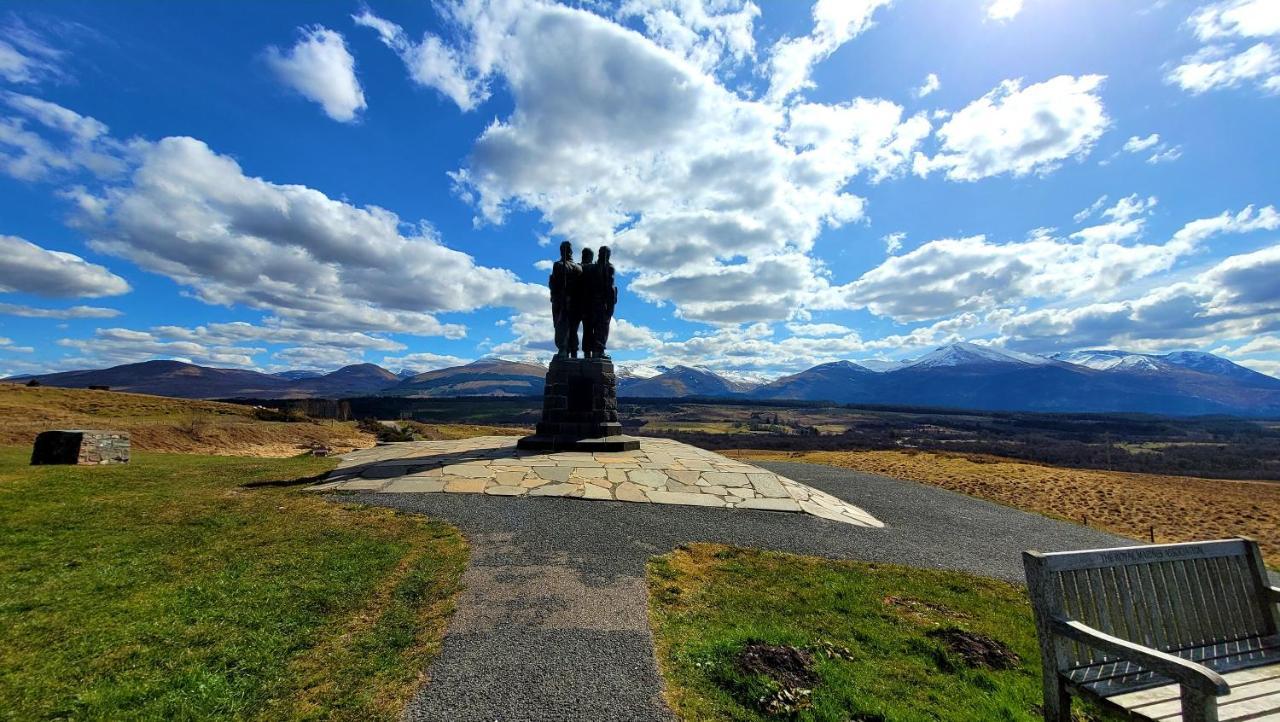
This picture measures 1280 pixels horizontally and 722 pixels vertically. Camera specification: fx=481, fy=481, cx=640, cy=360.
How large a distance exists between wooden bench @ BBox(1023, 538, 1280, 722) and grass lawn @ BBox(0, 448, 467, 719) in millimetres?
4682

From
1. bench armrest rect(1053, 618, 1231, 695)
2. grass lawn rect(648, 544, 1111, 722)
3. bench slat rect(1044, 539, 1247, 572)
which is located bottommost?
grass lawn rect(648, 544, 1111, 722)

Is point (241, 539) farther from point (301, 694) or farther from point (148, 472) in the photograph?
point (148, 472)

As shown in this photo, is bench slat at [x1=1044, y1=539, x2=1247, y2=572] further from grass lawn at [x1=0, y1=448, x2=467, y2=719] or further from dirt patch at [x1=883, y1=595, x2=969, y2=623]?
grass lawn at [x1=0, y1=448, x2=467, y2=719]

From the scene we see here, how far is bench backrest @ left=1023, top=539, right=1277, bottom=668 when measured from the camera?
359 cm

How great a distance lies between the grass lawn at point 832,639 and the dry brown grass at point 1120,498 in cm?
1324

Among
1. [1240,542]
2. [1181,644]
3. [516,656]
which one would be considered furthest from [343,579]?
[1240,542]

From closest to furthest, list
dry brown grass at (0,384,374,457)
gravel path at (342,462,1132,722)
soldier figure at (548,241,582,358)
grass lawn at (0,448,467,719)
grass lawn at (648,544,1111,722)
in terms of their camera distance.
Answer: grass lawn at (0,448,467,719)
gravel path at (342,462,1132,722)
grass lawn at (648,544,1111,722)
soldier figure at (548,241,582,358)
dry brown grass at (0,384,374,457)

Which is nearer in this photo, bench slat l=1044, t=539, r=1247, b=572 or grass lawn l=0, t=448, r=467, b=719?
grass lawn l=0, t=448, r=467, b=719

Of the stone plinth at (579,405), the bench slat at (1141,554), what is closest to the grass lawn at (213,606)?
the bench slat at (1141,554)

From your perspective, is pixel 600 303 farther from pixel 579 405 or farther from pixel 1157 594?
pixel 1157 594

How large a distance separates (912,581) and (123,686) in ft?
26.2

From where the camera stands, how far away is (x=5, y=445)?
1538 cm

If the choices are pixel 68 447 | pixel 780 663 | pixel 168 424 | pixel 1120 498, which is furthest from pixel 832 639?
pixel 168 424

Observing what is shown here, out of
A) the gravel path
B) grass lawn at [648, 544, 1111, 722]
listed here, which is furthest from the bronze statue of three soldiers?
grass lawn at [648, 544, 1111, 722]
